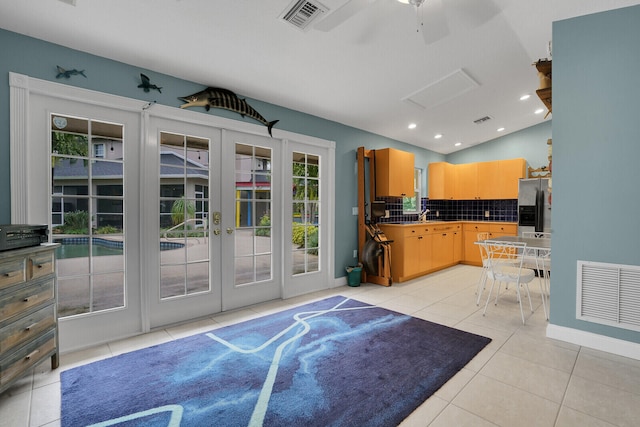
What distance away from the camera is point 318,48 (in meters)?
2.76

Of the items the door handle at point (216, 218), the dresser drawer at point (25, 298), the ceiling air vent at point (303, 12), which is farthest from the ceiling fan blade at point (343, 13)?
the dresser drawer at point (25, 298)

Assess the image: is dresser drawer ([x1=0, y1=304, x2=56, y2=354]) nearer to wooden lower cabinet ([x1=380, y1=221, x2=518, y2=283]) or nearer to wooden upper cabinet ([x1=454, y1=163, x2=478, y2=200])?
wooden lower cabinet ([x1=380, y1=221, x2=518, y2=283])

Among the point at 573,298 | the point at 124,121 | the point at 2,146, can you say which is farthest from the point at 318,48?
the point at 573,298

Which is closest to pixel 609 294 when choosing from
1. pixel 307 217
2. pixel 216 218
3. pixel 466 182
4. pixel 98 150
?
pixel 307 217

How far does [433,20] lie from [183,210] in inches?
106

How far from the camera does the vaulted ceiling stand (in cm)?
213

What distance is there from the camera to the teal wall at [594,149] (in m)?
2.40

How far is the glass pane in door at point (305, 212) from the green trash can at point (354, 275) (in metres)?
0.52

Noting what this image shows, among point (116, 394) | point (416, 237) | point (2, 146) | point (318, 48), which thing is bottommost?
point (116, 394)

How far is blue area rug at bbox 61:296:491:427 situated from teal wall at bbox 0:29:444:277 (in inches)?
57.6

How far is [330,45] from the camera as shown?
2.74m

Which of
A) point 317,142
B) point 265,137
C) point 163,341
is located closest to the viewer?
point 163,341

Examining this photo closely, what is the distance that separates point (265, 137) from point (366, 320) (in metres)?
2.41

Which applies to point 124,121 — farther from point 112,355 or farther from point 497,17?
point 497,17
